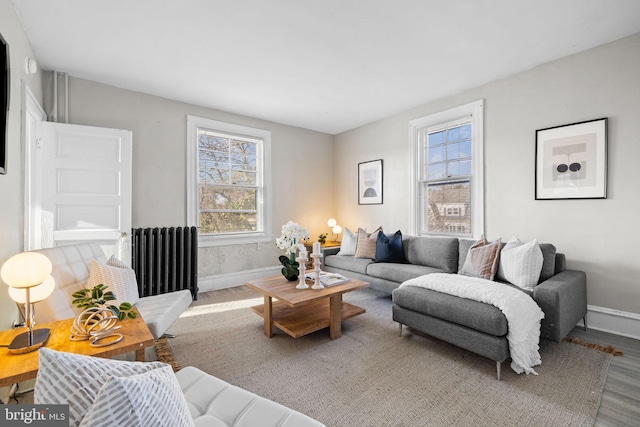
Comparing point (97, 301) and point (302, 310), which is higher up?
point (97, 301)

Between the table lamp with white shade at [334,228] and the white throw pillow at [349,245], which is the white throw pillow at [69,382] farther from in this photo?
the table lamp with white shade at [334,228]

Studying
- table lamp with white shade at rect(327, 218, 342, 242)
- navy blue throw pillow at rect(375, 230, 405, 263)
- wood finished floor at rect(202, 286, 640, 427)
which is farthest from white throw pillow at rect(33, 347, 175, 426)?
table lamp with white shade at rect(327, 218, 342, 242)

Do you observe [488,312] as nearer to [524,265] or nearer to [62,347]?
[524,265]

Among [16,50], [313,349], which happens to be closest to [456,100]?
[313,349]

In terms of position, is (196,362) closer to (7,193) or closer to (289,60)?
(7,193)

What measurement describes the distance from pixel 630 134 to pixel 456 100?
5.67ft

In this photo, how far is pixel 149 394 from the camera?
2.19ft

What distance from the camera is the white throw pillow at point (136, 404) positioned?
0.60 metres

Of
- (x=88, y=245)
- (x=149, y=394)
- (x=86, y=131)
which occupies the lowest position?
(x=149, y=394)

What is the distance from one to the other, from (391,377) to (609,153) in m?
2.82

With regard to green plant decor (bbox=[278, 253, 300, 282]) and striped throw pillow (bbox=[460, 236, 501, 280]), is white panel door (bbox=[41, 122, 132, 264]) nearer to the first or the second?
green plant decor (bbox=[278, 253, 300, 282])

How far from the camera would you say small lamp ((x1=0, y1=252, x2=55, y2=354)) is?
4.52 ft

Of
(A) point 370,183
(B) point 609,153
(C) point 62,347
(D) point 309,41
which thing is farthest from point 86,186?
(B) point 609,153

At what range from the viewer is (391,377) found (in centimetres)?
200
